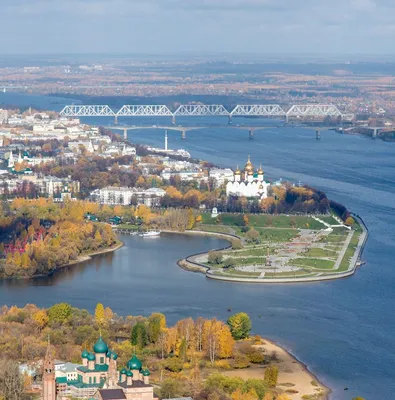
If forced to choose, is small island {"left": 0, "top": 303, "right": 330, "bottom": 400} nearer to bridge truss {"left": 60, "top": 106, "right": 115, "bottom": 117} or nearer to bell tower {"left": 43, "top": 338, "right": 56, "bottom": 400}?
bell tower {"left": 43, "top": 338, "right": 56, "bottom": 400}

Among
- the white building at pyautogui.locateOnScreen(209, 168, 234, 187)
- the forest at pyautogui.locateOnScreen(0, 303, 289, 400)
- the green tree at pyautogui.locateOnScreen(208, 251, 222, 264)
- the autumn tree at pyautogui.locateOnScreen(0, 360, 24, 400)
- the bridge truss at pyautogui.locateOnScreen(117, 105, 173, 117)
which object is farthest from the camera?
the bridge truss at pyautogui.locateOnScreen(117, 105, 173, 117)

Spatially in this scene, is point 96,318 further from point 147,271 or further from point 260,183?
point 260,183

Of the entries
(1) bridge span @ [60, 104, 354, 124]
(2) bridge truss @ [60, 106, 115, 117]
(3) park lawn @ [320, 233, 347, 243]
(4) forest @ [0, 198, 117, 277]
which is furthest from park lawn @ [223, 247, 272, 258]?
(2) bridge truss @ [60, 106, 115, 117]

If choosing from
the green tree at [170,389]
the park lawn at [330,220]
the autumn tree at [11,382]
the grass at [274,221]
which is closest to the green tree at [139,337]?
the green tree at [170,389]

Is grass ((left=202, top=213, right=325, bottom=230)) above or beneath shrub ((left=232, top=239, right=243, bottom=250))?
beneath

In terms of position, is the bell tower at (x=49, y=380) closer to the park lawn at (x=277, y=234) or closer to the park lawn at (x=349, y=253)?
the park lawn at (x=349, y=253)

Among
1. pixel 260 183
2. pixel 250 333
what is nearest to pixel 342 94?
pixel 260 183

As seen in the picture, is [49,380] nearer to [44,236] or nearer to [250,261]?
[250,261]
